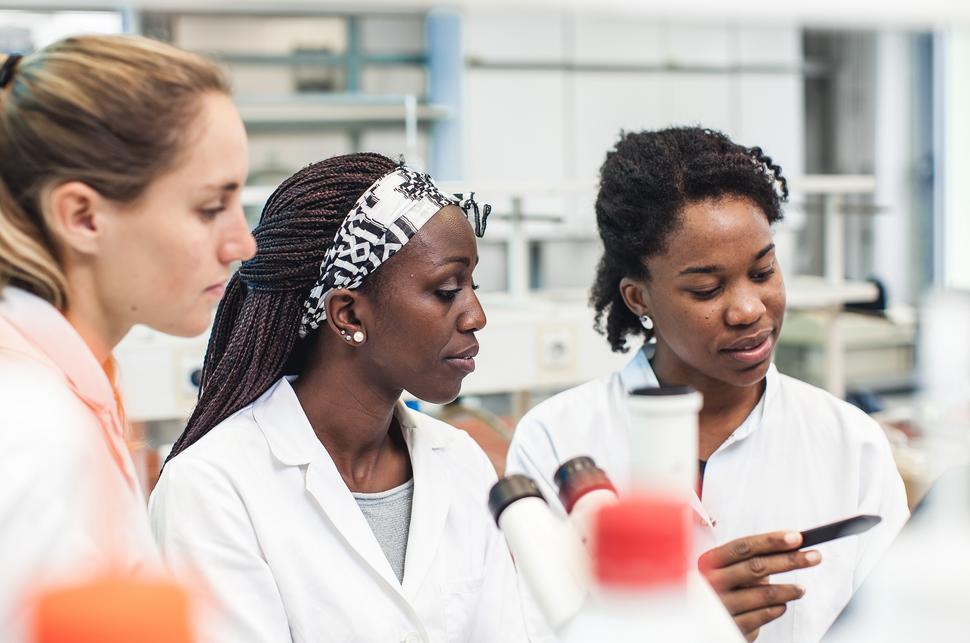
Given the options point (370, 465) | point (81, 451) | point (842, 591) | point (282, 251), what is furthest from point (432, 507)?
point (81, 451)

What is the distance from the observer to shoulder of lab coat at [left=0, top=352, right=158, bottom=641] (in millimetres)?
577

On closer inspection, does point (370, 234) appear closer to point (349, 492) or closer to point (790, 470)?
point (349, 492)

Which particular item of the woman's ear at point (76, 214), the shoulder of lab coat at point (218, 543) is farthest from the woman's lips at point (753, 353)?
the woman's ear at point (76, 214)

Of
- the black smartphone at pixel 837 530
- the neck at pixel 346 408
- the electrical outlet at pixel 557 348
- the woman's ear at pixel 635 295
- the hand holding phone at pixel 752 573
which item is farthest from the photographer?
the electrical outlet at pixel 557 348

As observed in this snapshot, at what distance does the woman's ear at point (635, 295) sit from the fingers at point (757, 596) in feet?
1.69

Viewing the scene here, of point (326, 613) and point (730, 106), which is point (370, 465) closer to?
point (326, 613)

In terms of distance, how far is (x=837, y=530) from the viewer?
3.31 feet

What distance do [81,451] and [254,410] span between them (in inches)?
25.1

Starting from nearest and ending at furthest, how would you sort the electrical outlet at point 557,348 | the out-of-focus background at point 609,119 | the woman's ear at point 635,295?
the woman's ear at point 635,295 < the electrical outlet at point 557,348 < the out-of-focus background at point 609,119

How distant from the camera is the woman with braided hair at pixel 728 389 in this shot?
4.56ft

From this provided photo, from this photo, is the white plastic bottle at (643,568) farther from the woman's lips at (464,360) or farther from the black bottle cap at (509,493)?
the woman's lips at (464,360)

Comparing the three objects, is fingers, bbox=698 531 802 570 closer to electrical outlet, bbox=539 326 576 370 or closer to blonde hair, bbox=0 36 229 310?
blonde hair, bbox=0 36 229 310

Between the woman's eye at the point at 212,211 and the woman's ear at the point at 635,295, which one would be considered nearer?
the woman's eye at the point at 212,211

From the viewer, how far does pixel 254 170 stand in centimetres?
514
